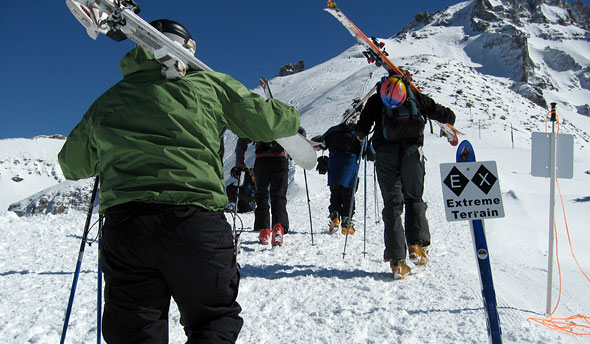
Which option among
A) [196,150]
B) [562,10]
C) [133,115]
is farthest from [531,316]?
[562,10]

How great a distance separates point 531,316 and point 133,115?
9.71 feet

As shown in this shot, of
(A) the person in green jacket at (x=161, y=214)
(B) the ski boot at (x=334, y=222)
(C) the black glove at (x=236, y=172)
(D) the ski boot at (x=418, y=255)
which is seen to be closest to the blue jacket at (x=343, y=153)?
(B) the ski boot at (x=334, y=222)

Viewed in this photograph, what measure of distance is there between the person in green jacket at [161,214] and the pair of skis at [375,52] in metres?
2.98

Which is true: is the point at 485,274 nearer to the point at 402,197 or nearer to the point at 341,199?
the point at 402,197

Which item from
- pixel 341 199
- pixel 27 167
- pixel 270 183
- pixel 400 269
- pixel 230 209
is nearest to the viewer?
pixel 230 209

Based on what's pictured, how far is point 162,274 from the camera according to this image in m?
1.50

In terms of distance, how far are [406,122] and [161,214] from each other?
288 centimetres

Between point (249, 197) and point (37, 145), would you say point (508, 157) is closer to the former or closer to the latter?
point (249, 197)

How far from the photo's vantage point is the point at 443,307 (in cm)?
296

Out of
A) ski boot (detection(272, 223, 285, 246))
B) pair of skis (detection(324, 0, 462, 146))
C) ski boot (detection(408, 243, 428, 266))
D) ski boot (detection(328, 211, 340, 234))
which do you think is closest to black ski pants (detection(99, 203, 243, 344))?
ski boot (detection(408, 243, 428, 266))

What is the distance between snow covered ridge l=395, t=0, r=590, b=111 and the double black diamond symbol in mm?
92342

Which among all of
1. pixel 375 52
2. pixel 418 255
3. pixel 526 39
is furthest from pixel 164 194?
pixel 526 39

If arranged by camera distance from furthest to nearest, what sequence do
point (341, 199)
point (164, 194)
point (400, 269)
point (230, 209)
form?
point (341, 199) < point (400, 269) < point (230, 209) < point (164, 194)

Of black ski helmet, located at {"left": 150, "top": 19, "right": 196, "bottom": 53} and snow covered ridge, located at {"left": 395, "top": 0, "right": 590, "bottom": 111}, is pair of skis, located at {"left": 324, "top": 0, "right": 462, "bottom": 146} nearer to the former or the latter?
black ski helmet, located at {"left": 150, "top": 19, "right": 196, "bottom": 53}
